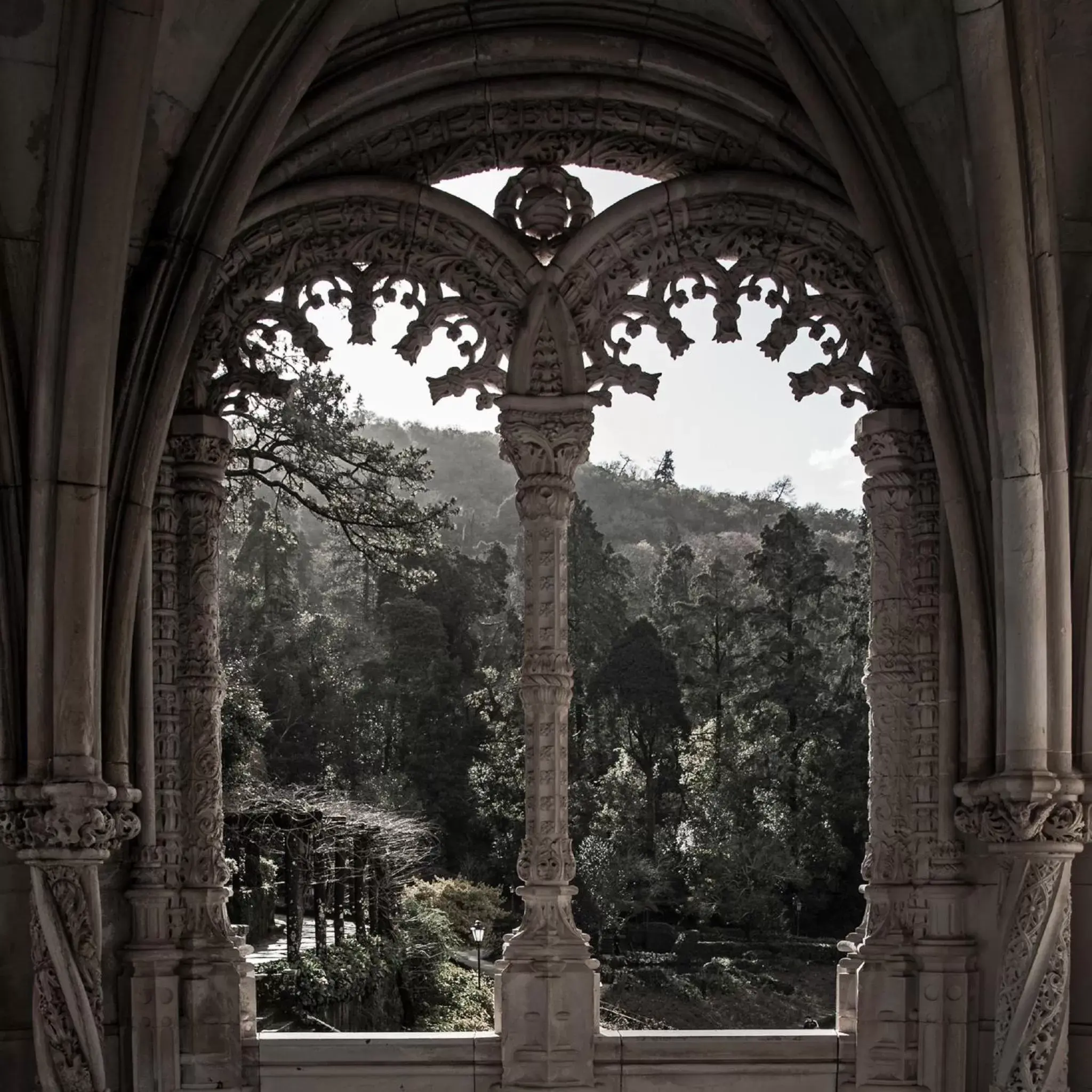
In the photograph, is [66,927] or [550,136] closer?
[66,927]

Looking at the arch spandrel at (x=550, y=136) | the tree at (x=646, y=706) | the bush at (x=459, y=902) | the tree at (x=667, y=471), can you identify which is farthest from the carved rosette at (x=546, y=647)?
the tree at (x=667, y=471)

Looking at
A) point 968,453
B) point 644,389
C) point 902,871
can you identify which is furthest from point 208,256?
point 902,871

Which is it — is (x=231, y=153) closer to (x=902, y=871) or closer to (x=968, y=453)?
(x=968, y=453)

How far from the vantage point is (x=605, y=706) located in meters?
18.4

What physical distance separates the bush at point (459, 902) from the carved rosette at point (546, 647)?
1011 centimetres

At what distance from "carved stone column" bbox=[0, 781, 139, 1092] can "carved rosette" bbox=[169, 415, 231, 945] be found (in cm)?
81

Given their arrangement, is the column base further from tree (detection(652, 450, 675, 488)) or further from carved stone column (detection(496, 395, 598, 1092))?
tree (detection(652, 450, 675, 488))

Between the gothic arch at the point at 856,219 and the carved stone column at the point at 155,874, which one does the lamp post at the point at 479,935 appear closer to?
the carved stone column at the point at 155,874

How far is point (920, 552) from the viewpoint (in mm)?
5680

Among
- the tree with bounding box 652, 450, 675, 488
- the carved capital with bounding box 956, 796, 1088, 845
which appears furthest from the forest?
the carved capital with bounding box 956, 796, 1088, 845

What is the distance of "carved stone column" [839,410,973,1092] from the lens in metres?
5.38

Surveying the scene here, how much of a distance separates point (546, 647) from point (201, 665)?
4.15ft

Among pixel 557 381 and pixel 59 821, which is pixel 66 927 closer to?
pixel 59 821

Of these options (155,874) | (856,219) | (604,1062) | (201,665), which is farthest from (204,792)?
(856,219)
